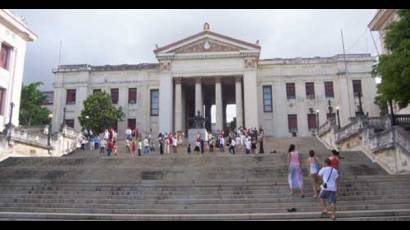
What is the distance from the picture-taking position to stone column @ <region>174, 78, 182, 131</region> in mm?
43750

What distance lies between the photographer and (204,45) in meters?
45.1

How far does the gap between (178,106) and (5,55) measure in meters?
19.4

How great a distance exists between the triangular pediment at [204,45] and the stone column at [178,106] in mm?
3702

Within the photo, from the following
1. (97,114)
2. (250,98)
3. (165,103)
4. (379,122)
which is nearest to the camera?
(379,122)

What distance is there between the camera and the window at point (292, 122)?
150 ft

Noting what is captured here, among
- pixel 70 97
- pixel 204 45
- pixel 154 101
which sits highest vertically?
pixel 204 45

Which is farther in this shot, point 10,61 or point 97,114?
point 97,114

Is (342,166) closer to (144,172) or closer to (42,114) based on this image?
(144,172)

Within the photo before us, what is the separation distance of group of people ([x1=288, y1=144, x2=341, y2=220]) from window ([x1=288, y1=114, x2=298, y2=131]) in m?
34.3

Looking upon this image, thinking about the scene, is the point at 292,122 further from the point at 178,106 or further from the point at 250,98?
the point at 178,106

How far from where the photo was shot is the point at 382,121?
2383cm

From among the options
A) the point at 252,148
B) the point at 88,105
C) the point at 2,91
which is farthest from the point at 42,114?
the point at 252,148

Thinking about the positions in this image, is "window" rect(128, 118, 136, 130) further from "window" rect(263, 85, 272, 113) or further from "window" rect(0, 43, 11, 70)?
"window" rect(0, 43, 11, 70)

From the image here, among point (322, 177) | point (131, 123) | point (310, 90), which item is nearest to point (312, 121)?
point (310, 90)
